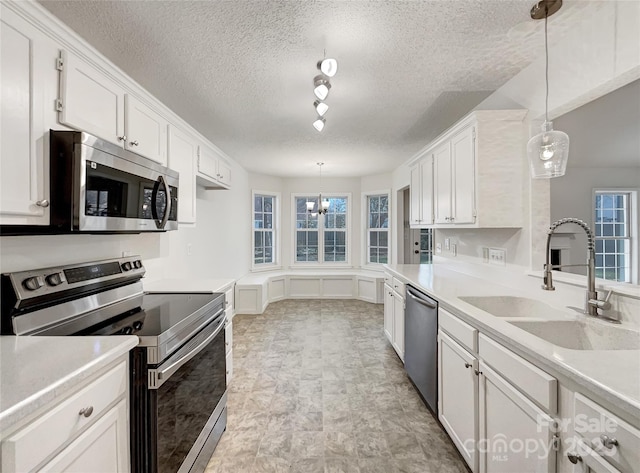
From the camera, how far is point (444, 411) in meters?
1.96

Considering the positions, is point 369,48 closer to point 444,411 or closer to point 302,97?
point 302,97

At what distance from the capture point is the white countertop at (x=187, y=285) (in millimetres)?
2246

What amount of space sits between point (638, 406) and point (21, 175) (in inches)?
83.9

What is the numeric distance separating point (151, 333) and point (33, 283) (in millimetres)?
615

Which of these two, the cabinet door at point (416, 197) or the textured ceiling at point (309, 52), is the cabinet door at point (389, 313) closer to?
the cabinet door at point (416, 197)

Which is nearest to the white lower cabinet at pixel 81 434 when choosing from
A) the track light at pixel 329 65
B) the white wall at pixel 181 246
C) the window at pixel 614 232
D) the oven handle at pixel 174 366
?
the oven handle at pixel 174 366

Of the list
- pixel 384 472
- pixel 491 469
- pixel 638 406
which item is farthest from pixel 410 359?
pixel 638 406

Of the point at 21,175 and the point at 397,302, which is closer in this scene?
the point at 21,175

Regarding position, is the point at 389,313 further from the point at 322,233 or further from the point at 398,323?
the point at 322,233

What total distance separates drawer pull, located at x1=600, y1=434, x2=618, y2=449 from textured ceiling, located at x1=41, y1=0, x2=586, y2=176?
179 centimetres

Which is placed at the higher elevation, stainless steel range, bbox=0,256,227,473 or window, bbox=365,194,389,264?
window, bbox=365,194,389,264

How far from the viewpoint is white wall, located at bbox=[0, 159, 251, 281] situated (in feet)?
5.00

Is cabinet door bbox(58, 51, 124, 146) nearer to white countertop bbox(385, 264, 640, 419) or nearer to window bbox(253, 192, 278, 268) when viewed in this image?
white countertop bbox(385, 264, 640, 419)

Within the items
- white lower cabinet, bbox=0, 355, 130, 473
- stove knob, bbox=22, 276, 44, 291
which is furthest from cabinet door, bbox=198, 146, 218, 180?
white lower cabinet, bbox=0, 355, 130, 473
